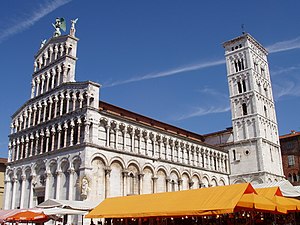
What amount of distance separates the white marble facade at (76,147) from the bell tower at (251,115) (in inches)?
377

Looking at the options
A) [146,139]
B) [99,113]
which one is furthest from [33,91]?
[146,139]

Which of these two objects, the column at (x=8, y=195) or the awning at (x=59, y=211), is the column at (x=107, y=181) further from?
the column at (x=8, y=195)

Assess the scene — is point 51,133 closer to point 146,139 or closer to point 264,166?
point 146,139

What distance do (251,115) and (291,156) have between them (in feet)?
40.4

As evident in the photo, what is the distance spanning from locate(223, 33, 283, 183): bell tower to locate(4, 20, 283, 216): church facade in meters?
0.17

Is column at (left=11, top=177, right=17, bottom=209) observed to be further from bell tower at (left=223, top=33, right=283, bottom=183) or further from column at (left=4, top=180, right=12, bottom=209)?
bell tower at (left=223, top=33, right=283, bottom=183)

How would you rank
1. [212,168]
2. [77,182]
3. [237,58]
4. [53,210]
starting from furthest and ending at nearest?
[237,58] → [212,168] → [77,182] → [53,210]

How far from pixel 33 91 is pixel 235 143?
30.2 meters

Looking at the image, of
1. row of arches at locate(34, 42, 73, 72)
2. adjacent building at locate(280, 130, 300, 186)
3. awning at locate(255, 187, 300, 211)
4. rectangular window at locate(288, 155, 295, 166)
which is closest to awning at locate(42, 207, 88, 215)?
awning at locate(255, 187, 300, 211)

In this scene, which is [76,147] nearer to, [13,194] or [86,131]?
[86,131]

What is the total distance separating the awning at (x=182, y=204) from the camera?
13.1 meters

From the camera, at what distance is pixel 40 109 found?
122 ft

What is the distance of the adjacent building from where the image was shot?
54.7 metres

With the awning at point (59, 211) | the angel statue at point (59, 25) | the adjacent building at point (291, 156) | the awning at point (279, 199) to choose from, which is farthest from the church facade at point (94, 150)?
the awning at point (279, 199)
